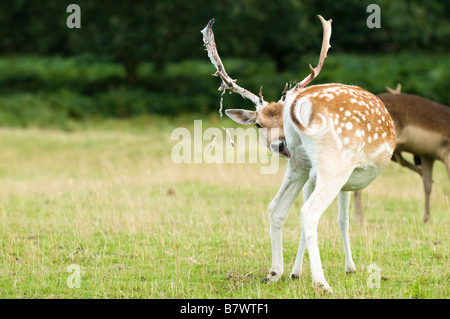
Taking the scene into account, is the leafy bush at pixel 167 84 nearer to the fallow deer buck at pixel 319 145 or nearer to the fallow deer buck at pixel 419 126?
the fallow deer buck at pixel 419 126

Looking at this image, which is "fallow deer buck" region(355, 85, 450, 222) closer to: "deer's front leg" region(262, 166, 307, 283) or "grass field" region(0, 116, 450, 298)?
"grass field" region(0, 116, 450, 298)

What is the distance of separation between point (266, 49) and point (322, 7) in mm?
2455

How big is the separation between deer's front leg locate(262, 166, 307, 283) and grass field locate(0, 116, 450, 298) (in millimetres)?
138

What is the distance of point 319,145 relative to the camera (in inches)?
205

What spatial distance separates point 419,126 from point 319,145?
4.26 metres

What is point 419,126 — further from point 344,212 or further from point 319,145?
point 319,145

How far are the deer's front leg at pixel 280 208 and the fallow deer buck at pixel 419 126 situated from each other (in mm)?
3502

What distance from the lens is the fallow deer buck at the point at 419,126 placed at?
8891mm

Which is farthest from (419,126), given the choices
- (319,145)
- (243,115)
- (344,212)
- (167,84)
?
(167,84)

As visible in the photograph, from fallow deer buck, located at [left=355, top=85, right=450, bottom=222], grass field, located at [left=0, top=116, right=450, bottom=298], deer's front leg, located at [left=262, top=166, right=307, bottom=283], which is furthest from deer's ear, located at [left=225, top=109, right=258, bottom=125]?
fallow deer buck, located at [left=355, top=85, right=450, bottom=222]

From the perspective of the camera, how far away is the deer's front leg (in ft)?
18.5

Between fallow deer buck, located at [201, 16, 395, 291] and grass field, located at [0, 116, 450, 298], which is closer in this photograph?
fallow deer buck, located at [201, 16, 395, 291]

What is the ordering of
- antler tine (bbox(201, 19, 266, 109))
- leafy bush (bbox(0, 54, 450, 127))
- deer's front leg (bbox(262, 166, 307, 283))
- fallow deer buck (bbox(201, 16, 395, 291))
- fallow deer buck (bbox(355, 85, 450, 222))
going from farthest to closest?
leafy bush (bbox(0, 54, 450, 127)), fallow deer buck (bbox(355, 85, 450, 222)), antler tine (bbox(201, 19, 266, 109)), deer's front leg (bbox(262, 166, 307, 283)), fallow deer buck (bbox(201, 16, 395, 291))

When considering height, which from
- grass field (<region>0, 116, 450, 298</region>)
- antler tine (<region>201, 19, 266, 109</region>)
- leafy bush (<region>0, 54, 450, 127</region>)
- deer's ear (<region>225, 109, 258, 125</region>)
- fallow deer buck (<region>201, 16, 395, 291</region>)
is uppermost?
leafy bush (<region>0, 54, 450, 127</region>)
